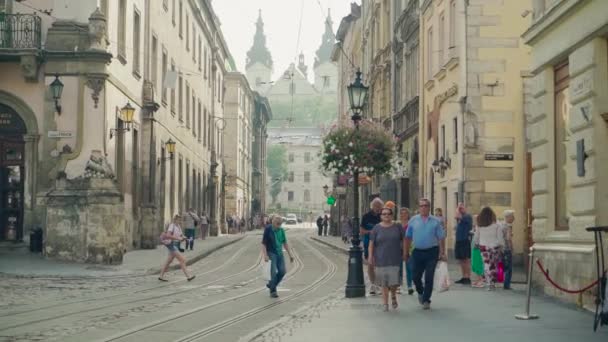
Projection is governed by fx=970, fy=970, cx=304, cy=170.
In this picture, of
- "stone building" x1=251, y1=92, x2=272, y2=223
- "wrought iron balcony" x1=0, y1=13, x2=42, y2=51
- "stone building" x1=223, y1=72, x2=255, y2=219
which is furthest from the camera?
"stone building" x1=251, y1=92, x2=272, y2=223

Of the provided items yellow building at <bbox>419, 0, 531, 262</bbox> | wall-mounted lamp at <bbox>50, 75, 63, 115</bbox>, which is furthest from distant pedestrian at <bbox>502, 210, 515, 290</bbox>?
wall-mounted lamp at <bbox>50, 75, 63, 115</bbox>

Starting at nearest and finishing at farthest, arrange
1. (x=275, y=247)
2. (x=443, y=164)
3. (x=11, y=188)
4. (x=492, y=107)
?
(x=275, y=247) → (x=492, y=107) → (x=11, y=188) → (x=443, y=164)

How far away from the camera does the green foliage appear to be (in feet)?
571

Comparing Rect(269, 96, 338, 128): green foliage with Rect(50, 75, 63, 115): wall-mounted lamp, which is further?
Rect(269, 96, 338, 128): green foliage

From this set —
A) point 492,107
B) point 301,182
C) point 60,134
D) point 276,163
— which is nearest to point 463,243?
point 492,107

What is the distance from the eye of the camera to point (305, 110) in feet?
578

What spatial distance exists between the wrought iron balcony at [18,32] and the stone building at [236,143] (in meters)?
47.9

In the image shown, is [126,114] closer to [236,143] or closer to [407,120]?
[407,120]

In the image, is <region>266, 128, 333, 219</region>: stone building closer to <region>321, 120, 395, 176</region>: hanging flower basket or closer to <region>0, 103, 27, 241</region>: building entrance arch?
<region>321, 120, 395, 176</region>: hanging flower basket

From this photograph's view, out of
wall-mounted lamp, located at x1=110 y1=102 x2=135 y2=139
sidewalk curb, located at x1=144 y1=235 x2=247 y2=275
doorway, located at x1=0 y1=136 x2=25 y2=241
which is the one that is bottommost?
sidewalk curb, located at x1=144 y1=235 x2=247 y2=275

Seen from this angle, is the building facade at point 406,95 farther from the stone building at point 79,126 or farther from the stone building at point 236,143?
the stone building at point 236,143

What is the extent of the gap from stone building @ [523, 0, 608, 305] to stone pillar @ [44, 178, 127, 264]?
1237 centimetres

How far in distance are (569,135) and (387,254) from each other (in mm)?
3527

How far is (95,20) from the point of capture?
1097 inches
